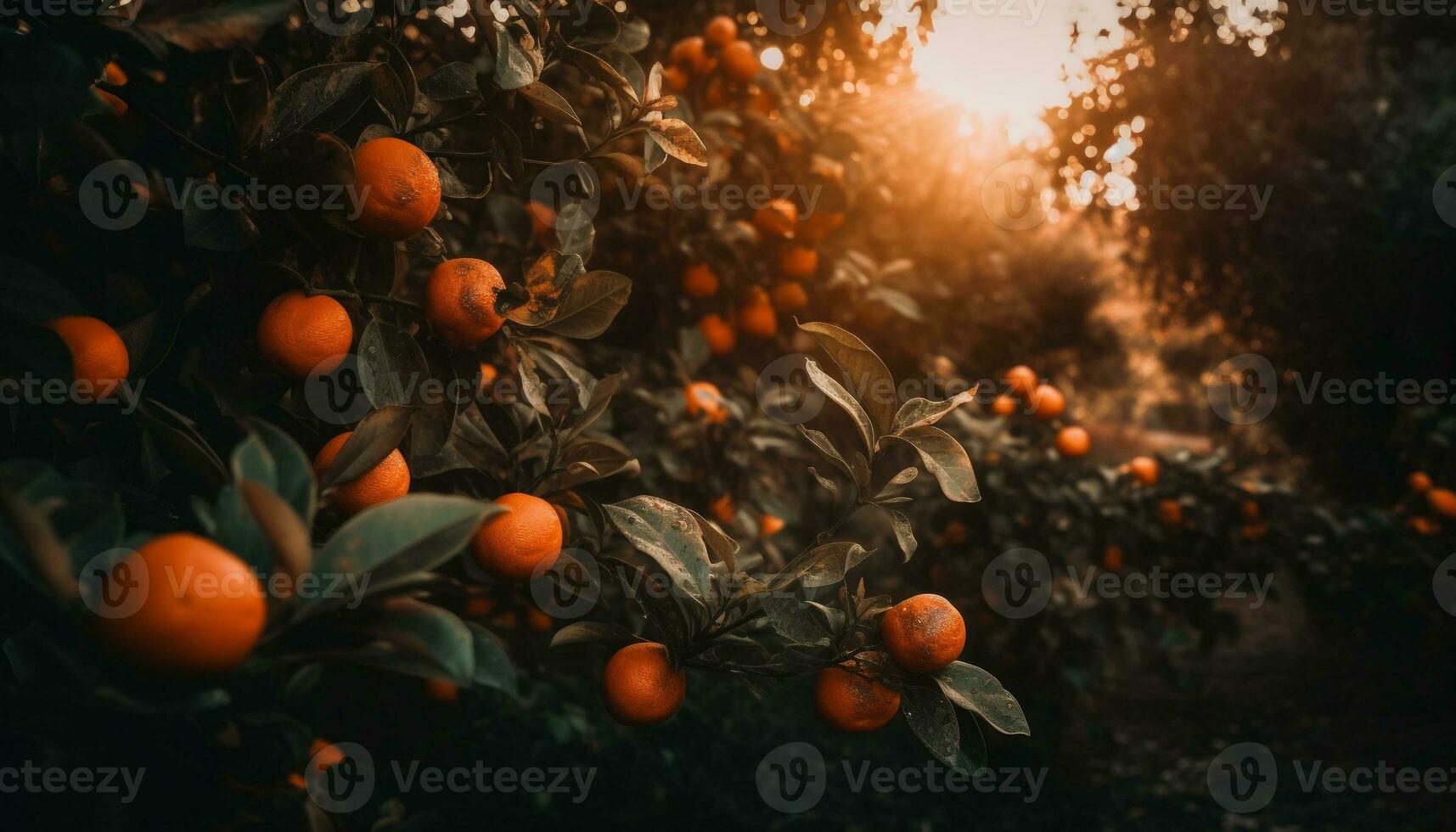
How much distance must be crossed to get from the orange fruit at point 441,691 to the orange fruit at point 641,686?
799mm

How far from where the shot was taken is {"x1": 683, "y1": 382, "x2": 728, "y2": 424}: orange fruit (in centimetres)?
172

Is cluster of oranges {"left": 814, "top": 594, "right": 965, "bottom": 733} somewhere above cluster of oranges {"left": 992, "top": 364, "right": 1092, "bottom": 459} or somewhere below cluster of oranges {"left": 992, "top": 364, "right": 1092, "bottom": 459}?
below

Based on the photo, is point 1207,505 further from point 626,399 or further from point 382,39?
point 382,39

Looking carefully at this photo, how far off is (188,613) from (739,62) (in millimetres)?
1688

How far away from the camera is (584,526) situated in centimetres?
129

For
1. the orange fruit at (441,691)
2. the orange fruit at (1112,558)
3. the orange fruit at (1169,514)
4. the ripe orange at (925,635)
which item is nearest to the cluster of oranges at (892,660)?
the ripe orange at (925,635)

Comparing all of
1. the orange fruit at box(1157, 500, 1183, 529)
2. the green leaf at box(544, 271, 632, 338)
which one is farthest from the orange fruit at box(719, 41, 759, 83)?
the orange fruit at box(1157, 500, 1183, 529)

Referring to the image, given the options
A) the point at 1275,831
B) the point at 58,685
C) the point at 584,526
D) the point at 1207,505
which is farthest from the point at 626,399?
the point at 1275,831

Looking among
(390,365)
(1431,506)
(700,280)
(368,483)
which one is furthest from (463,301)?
(1431,506)

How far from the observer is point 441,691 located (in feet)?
5.16

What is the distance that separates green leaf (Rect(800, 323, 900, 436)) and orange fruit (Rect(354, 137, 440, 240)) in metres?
0.43

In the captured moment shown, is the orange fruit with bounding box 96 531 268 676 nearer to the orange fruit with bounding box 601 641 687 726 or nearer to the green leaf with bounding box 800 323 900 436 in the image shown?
the orange fruit with bounding box 601 641 687 726

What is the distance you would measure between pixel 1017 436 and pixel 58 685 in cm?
276

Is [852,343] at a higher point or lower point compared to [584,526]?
higher
